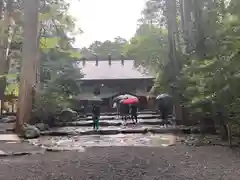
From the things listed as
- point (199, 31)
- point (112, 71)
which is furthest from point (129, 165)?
point (112, 71)

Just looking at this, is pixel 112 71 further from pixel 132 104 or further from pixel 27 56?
pixel 27 56

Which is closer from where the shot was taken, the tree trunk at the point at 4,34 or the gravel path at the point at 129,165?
the gravel path at the point at 129,165

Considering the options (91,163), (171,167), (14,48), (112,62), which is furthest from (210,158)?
(112,62)

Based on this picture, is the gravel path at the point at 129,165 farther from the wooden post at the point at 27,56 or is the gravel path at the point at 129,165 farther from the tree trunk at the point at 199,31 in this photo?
the wooden post at the point at 27,56

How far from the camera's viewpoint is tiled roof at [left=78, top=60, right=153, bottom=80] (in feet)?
131

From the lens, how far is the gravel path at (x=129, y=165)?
20.4 feet

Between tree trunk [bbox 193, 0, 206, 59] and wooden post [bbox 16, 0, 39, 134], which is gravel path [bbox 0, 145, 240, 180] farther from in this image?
wooden post [bbox 16, 0, 39, 134]

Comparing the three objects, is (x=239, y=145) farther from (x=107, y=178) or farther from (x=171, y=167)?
(x=107, y=178)

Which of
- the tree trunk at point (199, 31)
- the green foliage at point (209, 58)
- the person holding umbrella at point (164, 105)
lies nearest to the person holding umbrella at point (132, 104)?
the person holding umbrella at point (164, 105)

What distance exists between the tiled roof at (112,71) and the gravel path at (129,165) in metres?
28.6

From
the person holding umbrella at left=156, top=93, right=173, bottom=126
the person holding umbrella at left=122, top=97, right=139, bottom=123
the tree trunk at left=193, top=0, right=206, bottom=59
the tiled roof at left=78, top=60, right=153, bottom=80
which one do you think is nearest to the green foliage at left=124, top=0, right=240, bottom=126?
the tree trunk at left=193, top=0, right=206, bottom=59

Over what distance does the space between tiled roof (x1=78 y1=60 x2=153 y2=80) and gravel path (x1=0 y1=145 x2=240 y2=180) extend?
2863 centimetres

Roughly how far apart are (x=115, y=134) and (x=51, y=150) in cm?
576

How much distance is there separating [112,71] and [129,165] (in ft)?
117
